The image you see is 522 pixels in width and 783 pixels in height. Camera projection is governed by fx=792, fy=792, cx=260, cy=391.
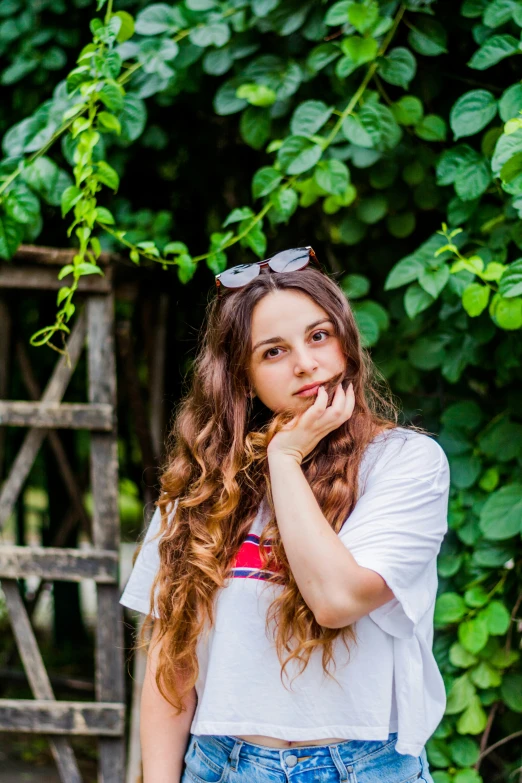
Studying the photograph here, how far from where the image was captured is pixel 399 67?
199 centimetres

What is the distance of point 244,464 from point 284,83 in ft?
3.89

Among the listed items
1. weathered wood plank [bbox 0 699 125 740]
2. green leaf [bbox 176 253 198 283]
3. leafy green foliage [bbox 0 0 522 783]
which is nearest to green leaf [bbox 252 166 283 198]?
leafy green foliage [bbox 0 0 522 783]

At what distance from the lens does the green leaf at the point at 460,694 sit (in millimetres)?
1974

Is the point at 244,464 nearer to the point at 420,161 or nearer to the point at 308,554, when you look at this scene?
the point at 308,554

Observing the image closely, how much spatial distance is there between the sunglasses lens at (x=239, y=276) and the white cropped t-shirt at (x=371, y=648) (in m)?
0.40

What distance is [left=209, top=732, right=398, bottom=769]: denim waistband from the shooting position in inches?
48.8

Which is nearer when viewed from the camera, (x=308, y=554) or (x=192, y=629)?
(x=308, y=554)

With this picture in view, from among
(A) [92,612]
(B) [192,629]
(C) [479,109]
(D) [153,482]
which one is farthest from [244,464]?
(A) [92,612]

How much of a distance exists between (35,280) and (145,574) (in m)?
1.28

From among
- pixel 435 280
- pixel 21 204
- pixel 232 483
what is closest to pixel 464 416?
pixel 435 280

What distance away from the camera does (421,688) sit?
1260 mm

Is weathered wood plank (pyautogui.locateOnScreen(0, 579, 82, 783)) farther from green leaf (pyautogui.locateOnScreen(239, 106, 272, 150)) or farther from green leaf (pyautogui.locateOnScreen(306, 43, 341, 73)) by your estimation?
green leaf (pyautogui.locateOnScreen(306, 43, 341, 73))

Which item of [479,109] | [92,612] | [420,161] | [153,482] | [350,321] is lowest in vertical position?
[92,612]

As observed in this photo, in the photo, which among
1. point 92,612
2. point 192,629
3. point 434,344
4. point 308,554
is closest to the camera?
point 308,554
